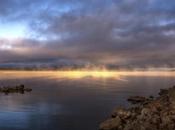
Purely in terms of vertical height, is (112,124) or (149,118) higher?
(149,118)

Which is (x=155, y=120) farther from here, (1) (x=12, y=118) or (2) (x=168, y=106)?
(1) (x=12, y=118)

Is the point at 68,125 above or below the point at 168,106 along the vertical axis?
below

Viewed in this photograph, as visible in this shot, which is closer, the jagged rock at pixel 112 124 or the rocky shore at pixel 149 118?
the rocky shore at pixel 149 118

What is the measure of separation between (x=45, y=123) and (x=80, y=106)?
88.7ft

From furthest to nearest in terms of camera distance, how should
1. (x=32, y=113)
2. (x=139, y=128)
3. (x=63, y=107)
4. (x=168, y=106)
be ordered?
(x=63, y=107), (x=32, y=113), (x=168, y=106), (x=139, y=128)

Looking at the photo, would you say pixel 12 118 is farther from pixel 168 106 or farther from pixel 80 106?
pixel 168 106

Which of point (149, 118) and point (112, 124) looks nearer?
point (149, 118)

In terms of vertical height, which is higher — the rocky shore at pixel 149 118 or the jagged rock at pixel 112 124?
the rocky shore at pixel 149 118

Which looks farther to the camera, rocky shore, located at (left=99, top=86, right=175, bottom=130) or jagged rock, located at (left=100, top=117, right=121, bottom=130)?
jagged rock, located at (left=100, top=117, right=121, bottom=130)

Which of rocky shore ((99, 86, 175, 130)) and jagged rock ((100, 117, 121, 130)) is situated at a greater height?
rocky shore ((99, 86, 175, 130))

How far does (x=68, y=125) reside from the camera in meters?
60.5

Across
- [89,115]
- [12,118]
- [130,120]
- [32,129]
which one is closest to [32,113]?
[12,118]

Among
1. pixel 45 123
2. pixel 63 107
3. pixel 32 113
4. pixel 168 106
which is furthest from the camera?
pixel 63 107

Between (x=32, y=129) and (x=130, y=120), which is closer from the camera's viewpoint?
(x=130, y=120)
